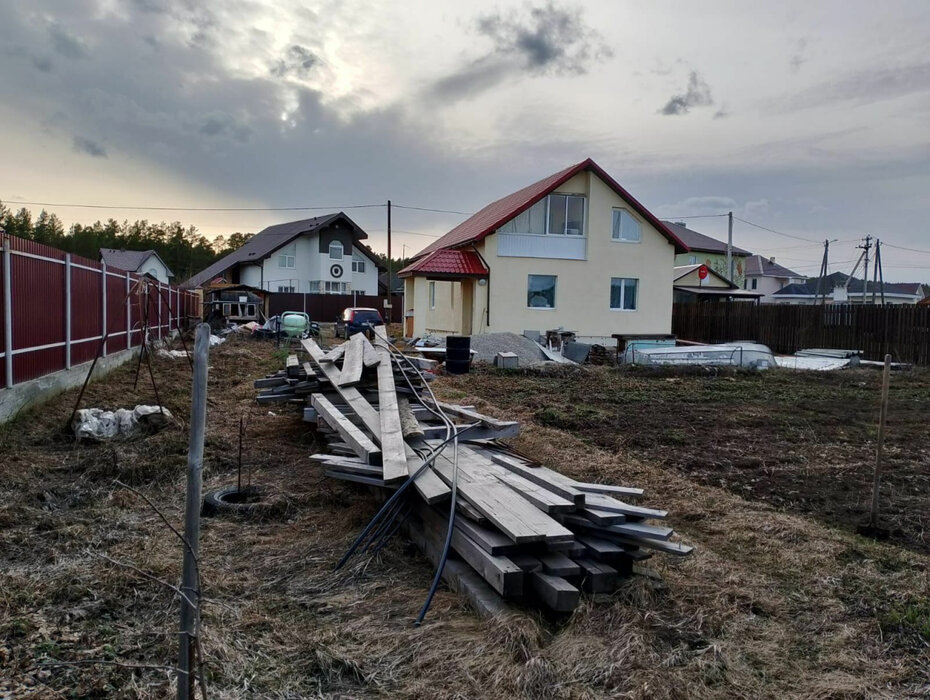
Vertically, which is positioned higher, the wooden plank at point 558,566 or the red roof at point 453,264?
the red roof at point 453,264

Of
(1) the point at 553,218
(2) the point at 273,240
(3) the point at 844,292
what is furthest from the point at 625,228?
(3) the point at 844,292

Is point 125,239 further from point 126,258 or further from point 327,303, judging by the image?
point 327,303

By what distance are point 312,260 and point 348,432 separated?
43840mm

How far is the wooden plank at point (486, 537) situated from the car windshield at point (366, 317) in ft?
71.8

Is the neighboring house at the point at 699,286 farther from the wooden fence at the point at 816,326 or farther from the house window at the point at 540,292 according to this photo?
the house window at the point at 540,292

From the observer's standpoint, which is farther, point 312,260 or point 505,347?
point 312,260

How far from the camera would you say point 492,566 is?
354cm

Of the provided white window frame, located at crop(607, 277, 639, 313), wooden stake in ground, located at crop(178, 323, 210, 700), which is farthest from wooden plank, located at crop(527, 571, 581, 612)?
white window frame, located at crop(607, 277, 639, 313)

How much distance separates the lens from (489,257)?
22.3m

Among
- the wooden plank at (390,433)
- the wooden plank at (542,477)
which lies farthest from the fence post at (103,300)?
the wooden plank at (542,477)

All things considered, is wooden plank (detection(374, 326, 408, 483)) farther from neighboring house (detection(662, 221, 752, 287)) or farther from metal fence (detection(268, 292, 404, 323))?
neighboring house (detection(662, 221, 752, 287))

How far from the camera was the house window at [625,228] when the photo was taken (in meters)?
23.5

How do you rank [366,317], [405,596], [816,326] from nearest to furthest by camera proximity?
[405,596]
[816,326]
[366,317]

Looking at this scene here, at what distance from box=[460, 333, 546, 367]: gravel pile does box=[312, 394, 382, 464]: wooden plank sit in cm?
1132
